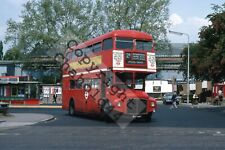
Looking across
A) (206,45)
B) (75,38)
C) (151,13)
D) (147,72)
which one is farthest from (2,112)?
(151,13)

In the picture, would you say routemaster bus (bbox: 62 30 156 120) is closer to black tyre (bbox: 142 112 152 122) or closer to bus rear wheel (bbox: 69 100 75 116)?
black tyre (bbox: 142 112 152 122)

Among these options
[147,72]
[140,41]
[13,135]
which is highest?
[140,41]

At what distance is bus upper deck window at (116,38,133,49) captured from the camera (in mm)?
25984

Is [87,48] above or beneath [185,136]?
above

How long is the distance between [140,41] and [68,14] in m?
48.7

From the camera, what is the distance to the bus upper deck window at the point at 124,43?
26.0m

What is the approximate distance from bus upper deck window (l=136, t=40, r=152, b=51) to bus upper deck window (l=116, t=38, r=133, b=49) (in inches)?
15.6

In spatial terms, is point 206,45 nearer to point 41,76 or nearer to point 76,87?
point 76,87

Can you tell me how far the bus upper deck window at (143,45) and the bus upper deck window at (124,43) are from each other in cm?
40

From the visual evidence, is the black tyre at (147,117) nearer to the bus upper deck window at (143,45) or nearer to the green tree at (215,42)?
the bus upper deck window at (143,45)

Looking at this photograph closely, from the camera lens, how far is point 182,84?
96812mm

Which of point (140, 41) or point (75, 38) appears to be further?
point (75, 38)

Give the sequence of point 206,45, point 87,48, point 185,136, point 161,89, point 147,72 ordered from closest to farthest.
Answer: point 185,136 → point 147,72 → point 87,48 → point 206,45 → point 161,89

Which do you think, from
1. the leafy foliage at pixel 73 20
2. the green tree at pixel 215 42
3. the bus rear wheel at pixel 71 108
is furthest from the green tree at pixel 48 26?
the bus rear wheel at pixel 71 108
